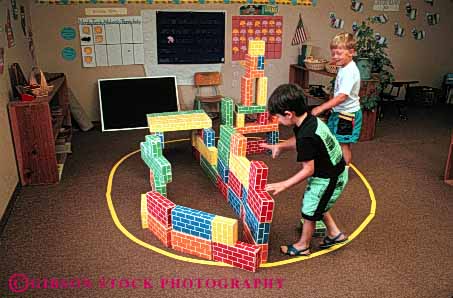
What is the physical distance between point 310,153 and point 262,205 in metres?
0.45

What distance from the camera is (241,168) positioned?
10.1ft

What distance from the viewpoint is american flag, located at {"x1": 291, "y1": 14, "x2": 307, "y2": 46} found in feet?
20.8

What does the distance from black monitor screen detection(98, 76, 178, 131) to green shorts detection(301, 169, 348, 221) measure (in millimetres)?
3636

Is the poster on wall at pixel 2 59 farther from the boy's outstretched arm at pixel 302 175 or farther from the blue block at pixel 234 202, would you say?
the boy's outstretched arm at pixel 302 175

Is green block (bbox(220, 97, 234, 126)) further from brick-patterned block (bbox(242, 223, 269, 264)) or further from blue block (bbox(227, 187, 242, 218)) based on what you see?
brick-patterned block (bbox(242, 223, 269, 264))

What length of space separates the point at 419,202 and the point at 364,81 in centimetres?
200

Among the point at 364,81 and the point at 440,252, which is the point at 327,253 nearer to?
the point at 440,252

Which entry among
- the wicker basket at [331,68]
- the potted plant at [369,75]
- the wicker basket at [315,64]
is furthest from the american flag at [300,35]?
the potted plant at [369,75]

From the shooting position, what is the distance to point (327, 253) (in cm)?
292

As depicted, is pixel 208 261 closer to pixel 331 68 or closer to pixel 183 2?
pixel 331 68

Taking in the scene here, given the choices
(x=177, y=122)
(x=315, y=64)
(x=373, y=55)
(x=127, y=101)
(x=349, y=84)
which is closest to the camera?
(x=349, y=84)

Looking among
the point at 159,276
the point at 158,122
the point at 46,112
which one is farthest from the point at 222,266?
the point at 46,112

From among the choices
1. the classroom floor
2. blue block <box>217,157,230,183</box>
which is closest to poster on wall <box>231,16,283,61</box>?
the classroom floor

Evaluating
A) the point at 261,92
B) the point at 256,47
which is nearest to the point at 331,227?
the point at 261,92
